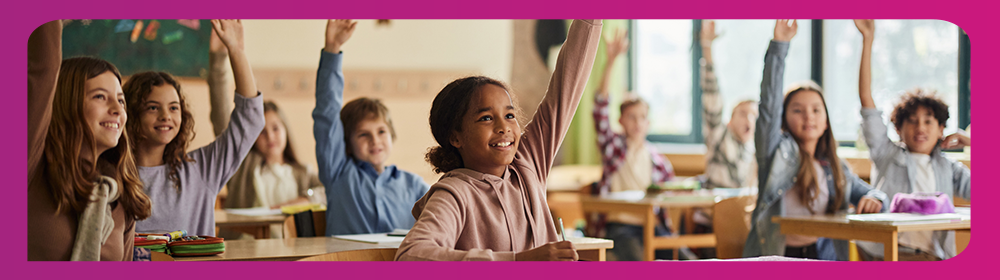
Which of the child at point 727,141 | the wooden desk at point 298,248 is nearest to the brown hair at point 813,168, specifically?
the wooden desk at point 298,248

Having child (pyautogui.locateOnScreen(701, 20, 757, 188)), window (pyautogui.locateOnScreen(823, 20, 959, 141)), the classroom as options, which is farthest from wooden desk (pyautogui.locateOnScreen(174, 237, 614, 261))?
child (pyautogui.locateOnScreen(701, 20, 757, 188))

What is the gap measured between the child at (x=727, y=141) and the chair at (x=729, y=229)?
5.01 ft

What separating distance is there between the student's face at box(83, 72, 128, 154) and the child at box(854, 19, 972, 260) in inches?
83.4

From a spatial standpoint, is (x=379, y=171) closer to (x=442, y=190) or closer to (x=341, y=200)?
(x=341, y=200)

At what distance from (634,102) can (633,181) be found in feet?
1.51

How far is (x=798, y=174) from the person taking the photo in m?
3.05

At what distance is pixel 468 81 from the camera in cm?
175

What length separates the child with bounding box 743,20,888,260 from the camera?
3.02m

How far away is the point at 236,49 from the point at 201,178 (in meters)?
0.39

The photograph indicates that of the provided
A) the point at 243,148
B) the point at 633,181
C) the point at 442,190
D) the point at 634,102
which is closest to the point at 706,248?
the point at 633,181

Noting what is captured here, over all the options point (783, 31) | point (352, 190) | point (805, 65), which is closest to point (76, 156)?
point (352, 190)

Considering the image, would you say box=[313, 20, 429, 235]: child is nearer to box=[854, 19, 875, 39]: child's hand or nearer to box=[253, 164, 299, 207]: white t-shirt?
box=[253, 164, 299, 207]: white t-shirt

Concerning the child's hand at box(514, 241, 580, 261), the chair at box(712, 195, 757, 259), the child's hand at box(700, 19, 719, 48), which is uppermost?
the child's hand at box(700, 19, 719, 48)

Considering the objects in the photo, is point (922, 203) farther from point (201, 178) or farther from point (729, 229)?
point (201, 178)
